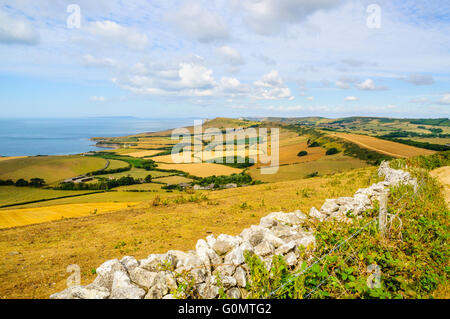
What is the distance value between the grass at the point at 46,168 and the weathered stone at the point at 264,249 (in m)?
58.9

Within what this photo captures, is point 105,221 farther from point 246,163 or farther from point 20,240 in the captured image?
point 246,163

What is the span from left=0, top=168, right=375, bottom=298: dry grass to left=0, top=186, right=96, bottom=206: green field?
34.3 meters

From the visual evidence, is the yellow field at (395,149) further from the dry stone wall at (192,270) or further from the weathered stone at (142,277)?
the weathered stone at (142,277)

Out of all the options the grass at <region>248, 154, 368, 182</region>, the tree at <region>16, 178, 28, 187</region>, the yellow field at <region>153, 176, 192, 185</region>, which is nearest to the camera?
the grass at <region>248, 154, 368, 182</region>

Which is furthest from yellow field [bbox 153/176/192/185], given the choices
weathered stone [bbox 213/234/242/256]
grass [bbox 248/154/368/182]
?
weathered stone [bbox 213/234/242/256]

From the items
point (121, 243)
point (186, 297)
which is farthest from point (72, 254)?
point (186, 297)

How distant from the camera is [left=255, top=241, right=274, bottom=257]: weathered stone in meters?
5.17

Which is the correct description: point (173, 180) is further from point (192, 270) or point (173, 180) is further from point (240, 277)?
point (240, 277)

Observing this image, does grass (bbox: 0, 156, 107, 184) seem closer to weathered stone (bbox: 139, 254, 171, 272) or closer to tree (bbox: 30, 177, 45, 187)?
tree (bbox: 30, 177, 45, 187)

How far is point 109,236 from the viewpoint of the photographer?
348 inches

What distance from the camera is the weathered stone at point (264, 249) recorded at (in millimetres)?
5172

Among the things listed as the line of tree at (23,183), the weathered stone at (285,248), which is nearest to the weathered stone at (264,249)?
the weathered stone at (285,248)

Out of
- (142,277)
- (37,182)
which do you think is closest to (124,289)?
(142,277)
